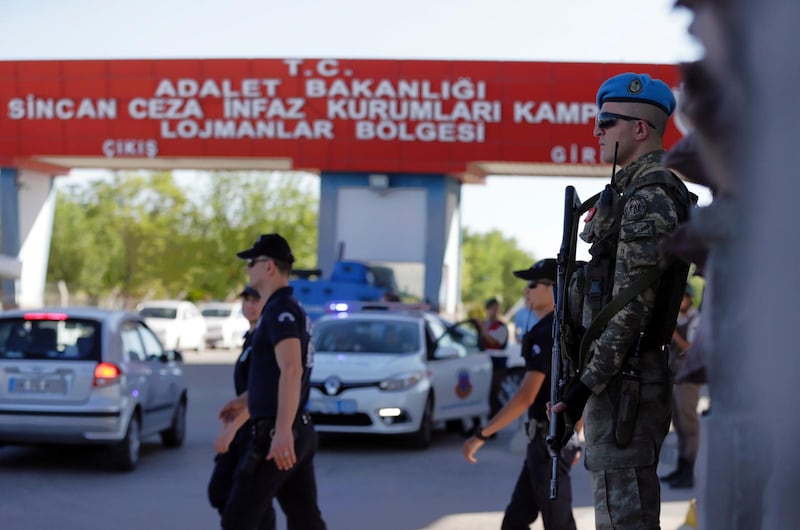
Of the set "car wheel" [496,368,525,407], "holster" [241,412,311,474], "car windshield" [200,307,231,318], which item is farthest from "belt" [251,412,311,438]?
"car windshield" [200,307,231,318]

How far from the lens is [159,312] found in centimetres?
4159

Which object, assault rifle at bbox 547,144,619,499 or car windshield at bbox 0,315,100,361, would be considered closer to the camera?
assault rifle at bbox 547,144,619,499

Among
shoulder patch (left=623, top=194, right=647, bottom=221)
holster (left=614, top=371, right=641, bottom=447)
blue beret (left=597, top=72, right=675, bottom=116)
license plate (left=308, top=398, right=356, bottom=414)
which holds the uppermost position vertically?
blue beret (left=597, top=72, right=675, bottom=116)

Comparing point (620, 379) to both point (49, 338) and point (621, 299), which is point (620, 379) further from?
point (49, 338)

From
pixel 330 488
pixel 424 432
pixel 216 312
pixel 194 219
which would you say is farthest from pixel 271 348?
pixel 194 219

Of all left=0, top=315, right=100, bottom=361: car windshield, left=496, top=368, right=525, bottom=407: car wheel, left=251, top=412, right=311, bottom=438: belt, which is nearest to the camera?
left=251, top=412, right=311, bottom=438: belt

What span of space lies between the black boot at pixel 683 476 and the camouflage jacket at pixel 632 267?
892 centimetres

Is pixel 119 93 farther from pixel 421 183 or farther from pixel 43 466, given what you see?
pixel 43 466

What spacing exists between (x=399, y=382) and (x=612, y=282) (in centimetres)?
1129

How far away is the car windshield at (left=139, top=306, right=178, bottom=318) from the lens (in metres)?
41.3

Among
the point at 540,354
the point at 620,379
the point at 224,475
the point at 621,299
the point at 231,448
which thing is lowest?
the point at 224,475

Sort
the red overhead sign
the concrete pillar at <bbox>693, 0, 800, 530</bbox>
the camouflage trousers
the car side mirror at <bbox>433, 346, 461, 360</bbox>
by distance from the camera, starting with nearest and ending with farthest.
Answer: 1. the concrete pillar at <bbox>693, 0, 800, 530</bbox>
2. the camouflage trousers
3. the car side mirror at <bbox>433, 346, 461, 360</bbox>
4. the red overhead sign

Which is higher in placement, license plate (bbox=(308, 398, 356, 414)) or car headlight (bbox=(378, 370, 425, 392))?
car headlight (bbox=(378, 370, 425, 392))

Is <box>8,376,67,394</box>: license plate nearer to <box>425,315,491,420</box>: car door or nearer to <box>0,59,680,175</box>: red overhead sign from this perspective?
<box>425,315,491,420</box>: car door
